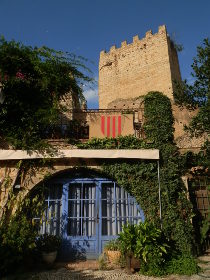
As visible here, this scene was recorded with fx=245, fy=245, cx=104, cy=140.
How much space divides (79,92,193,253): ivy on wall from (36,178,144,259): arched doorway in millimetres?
424

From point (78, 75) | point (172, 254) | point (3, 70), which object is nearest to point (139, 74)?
point (78, 75)

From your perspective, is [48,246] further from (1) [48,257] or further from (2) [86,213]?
(2) [86,213]

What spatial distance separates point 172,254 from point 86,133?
436 cm

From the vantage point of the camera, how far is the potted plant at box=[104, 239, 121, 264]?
5.79 meters

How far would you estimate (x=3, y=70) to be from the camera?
7094 mm

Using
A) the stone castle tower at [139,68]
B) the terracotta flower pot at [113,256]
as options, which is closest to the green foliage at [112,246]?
the terracotta flower pot at [113,256]

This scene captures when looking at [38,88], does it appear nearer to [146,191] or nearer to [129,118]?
[129,118]

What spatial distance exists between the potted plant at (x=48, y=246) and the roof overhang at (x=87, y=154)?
2.06 meters

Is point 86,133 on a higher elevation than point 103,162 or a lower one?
higher

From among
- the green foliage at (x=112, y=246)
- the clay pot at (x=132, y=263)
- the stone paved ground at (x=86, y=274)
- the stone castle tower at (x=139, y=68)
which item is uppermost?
the stone castle tower at (x=139, y=68)

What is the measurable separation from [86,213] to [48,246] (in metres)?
1.35

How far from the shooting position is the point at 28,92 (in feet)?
24.8

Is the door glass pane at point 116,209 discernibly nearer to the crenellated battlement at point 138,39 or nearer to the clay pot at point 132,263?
the clay pot at point 132,263

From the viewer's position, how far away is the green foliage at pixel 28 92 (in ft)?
23.0
